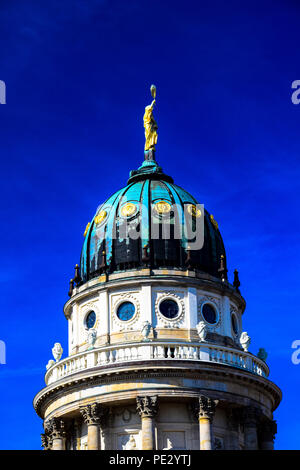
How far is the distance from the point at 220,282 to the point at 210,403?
10556mm

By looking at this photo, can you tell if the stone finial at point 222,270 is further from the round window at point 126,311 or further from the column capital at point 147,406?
the column capital at point 147,406

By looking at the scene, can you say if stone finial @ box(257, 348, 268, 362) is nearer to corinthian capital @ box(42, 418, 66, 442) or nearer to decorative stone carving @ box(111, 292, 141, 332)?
decorative stone carving @ box(111, 292, 141, 332)

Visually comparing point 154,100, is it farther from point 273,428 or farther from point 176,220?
point 273,428

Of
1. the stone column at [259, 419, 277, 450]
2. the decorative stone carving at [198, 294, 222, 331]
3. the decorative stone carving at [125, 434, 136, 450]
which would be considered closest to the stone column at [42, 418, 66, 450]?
the decorative stone carving at [125, 434, 136, 450]

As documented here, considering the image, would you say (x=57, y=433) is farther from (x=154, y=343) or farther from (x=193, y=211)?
(x=193, y=211)

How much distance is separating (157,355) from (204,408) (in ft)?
14.4

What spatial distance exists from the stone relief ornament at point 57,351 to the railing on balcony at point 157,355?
3.31 meters

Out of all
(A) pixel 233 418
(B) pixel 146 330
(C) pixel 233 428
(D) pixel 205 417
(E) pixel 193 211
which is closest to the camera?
(D) pixel 205 417

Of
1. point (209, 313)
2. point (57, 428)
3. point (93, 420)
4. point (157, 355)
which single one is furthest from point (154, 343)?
point (57, 428)

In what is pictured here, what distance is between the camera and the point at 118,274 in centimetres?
6850

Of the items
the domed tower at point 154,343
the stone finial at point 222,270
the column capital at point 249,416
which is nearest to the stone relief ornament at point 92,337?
the domed tower at point 154,343

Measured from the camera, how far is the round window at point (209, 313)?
6844 centimetres

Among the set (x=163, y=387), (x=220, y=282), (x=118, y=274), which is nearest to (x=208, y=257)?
(x=220, y=282)

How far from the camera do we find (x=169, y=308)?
6744 cm
